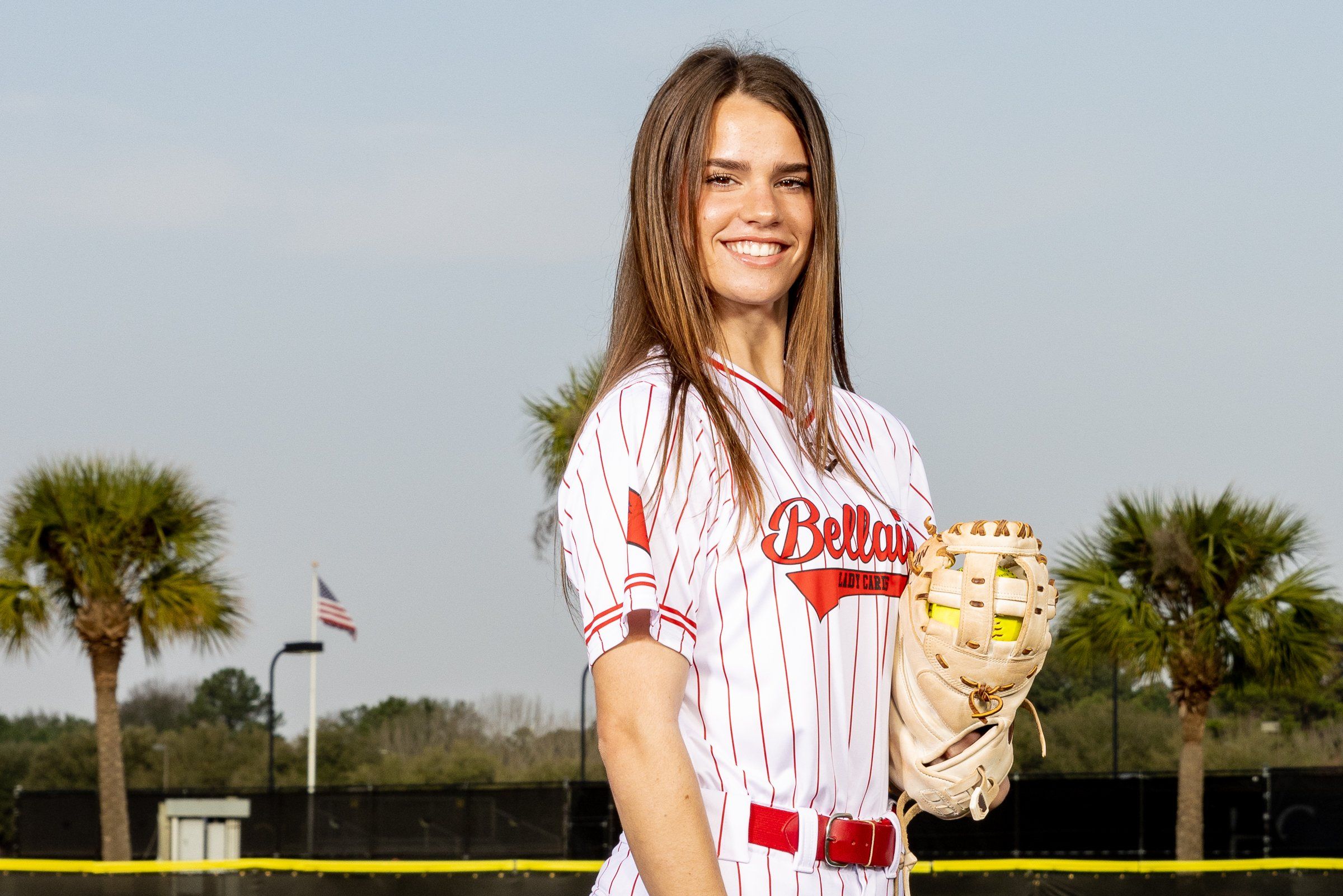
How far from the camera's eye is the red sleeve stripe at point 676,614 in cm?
155

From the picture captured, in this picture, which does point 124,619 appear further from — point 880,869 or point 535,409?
point 880,869

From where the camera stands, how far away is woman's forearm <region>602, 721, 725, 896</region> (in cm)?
148

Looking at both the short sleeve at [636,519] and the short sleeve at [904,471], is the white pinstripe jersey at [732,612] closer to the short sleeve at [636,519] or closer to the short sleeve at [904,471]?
the short sleeve at [636,519]

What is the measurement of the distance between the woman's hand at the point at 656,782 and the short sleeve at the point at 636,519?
0.03m

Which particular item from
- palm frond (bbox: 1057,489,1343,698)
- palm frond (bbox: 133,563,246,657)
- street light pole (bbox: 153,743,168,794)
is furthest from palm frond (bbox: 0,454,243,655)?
street light pole (bbox: 153,743,168,794)

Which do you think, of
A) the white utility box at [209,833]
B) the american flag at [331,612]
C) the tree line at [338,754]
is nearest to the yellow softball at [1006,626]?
the white utility box at [209,833]

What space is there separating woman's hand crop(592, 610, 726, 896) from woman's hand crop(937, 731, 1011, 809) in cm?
52

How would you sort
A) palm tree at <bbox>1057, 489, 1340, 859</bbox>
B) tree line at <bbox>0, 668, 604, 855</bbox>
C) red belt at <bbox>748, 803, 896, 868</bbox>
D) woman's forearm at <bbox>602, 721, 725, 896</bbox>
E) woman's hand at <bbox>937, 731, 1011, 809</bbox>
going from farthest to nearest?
tree line at <bbox>0, 668, 604, 855</bbox> < palm tree at <bbox>1057, 489, 1340, 859</bbox> < woman's hand at <bbox>937, 731, 1011, 809</bbox> < red belt at <bbox>748, 803, 896, 868</bbox> < woman's forearm at <bbox>602, 721, 725, 896</bbox>

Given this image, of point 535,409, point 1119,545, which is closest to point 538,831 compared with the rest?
point 535,409

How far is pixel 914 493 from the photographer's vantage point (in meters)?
2.04

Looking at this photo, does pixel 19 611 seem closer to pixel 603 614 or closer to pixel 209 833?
pixel 209 833

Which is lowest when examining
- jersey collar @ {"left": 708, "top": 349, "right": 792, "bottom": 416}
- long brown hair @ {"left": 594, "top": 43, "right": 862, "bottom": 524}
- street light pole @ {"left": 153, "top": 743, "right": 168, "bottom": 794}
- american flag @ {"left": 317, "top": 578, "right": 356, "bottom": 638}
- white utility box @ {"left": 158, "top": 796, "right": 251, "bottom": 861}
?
street light pole @ {"left": 153, "top": 743, "right": 168, "bottom": 794}

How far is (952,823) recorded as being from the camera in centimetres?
1537

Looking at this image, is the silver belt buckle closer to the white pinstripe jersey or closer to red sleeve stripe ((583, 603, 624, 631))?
the white pinstripe jersey
